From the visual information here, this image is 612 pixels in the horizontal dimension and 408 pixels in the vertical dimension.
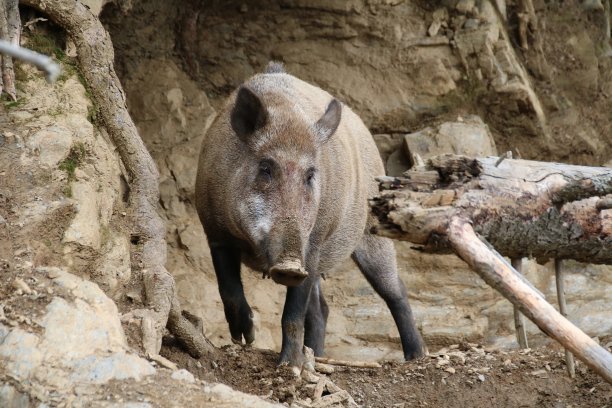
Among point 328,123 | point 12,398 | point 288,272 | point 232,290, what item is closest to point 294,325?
point 232,290

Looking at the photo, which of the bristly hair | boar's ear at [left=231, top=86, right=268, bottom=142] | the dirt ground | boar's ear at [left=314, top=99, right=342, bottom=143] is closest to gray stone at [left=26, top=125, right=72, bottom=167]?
boar's ear at [left=231, top=86, right=268, bottom=142]

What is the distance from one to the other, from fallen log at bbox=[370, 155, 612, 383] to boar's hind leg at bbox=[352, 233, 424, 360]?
2.56 m

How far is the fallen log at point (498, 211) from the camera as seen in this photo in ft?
14.4

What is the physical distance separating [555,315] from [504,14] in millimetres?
6340

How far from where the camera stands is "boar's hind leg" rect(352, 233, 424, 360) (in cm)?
764

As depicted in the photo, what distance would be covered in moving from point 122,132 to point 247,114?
84cm

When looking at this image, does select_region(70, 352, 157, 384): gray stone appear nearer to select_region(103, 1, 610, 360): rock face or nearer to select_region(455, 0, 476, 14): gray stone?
select_region(103, 1, 610, 360): rock face

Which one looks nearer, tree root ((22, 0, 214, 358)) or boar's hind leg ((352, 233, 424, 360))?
tree root ((22, 0, 214, 358))

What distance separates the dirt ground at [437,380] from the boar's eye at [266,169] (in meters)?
1.21

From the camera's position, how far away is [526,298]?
395cm

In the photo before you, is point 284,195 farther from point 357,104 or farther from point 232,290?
point 357,104

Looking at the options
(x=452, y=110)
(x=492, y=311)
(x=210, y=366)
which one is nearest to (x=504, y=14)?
(x=452, y=110)

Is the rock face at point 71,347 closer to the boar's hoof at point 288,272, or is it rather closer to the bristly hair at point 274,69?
the boar's hoof at point 288,272

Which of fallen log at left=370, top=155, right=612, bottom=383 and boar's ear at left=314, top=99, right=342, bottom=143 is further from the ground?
boar's ear at left=314, top=99, right=342, bottom=143
